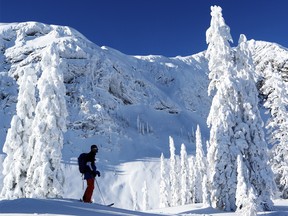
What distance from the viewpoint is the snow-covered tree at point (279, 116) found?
2823 centimetres

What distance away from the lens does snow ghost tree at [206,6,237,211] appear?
23797 millimetres

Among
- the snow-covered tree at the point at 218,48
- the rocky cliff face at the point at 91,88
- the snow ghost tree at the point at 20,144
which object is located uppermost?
the rocky cliff face at the point at 91,88

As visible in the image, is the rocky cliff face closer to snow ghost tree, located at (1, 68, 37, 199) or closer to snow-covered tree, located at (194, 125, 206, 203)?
snow-covered tree, located at (194, 125, 206, 203)

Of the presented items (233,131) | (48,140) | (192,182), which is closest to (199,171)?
(192,182)

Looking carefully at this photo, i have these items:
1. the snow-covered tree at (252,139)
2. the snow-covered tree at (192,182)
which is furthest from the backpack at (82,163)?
the snow-covered tree at (192,182)

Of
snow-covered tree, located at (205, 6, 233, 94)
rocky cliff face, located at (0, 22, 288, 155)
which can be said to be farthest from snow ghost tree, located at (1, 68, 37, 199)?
rocky cliff face, located at (0, 22, 288, 155)

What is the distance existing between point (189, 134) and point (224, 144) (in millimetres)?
136949

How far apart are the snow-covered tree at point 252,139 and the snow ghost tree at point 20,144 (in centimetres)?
1585

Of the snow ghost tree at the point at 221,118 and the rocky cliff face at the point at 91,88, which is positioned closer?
the snow ghost tree at the point at 221,118

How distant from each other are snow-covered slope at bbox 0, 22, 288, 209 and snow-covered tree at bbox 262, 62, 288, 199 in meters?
55.3

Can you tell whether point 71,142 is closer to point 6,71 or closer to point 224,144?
point 6,71

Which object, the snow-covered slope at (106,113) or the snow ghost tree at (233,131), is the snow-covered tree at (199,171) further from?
the snow ghost tree at (233,131)

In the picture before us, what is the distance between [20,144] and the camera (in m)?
28.1

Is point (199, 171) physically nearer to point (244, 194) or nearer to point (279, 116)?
point (279, 116)
